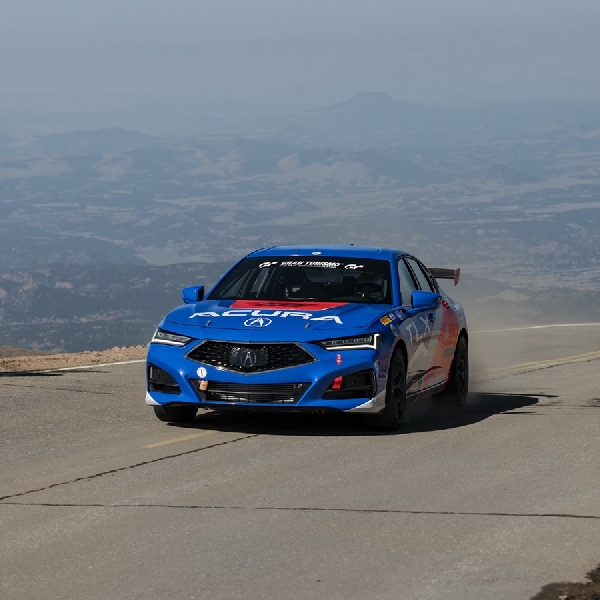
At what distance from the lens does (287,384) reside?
9.46m

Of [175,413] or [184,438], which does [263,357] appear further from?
[175,413]

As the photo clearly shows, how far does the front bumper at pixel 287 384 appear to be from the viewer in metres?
9.45

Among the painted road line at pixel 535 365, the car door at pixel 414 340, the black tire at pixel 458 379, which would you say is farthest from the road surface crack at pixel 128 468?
the painted road line at pixel 535 365

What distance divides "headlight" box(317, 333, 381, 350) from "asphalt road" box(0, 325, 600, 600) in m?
0.67

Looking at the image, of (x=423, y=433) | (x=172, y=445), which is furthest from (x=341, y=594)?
(x=423, y=433)

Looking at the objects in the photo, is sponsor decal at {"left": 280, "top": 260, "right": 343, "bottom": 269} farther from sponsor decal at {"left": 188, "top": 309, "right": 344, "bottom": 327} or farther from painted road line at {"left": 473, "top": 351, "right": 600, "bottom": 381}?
painted road line at {"left": 473, "top": 351, "right": 600, "bottom": 381}

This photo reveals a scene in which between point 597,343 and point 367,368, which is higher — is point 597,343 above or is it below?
below

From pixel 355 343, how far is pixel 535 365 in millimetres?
9357

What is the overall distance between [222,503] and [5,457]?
2.40 meters

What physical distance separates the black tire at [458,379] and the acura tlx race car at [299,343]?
1.01 meters

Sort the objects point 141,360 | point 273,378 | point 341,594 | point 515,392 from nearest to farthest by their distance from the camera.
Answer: point 341,594, point 273,378, point 515,392, point 141,360

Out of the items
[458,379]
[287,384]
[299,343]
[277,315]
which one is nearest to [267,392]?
[287,384]

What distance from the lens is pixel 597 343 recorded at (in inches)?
960

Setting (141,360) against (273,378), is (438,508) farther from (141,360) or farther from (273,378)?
(141,360)
